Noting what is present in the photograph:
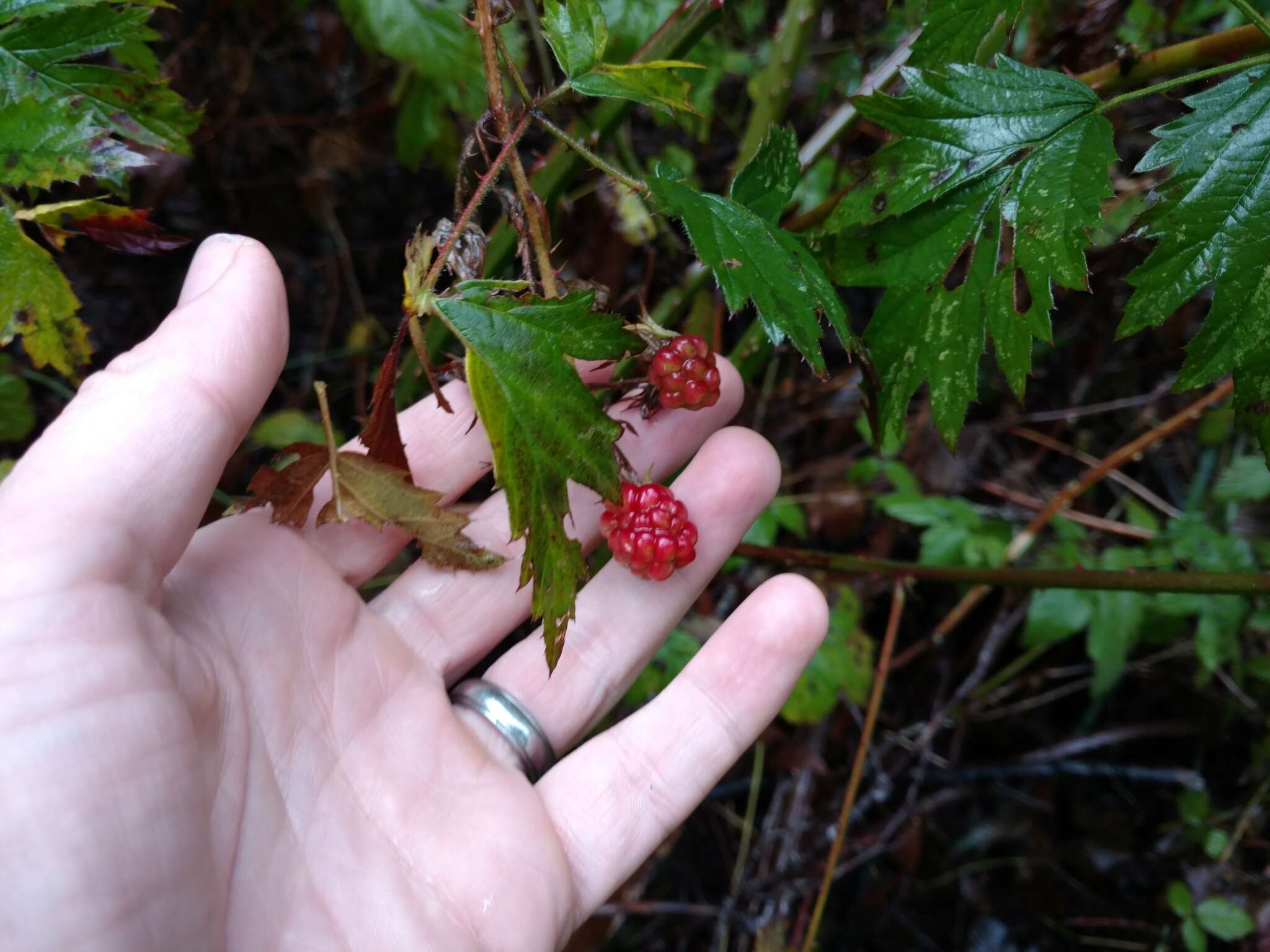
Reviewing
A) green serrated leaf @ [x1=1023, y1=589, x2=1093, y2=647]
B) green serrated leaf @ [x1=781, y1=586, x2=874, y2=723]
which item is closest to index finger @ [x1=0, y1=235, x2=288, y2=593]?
green serrated leaf @ [x1=781, y1=586, x2=874, y2=723]

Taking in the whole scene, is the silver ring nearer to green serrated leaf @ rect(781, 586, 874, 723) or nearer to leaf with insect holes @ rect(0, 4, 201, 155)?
green serrated leaf @ rect(781, 586, 874, 723)

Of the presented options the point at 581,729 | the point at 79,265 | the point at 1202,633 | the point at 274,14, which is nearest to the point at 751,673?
the point at 581,729

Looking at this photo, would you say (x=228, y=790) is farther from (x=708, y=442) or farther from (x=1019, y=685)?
(x=1019, y=685)

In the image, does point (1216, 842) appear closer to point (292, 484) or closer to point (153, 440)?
point (292, 484)

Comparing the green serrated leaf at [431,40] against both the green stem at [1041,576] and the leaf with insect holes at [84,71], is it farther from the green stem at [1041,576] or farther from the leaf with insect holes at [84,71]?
the green stem at [1041,576]

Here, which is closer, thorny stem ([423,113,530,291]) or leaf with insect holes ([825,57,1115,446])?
thorny stem ([423,113,530,291])

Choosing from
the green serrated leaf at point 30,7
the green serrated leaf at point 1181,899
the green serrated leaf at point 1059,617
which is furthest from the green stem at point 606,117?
the green serrated leaf at point 1181,899

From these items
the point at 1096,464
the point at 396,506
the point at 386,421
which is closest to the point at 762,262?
the point at 386,421
